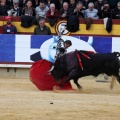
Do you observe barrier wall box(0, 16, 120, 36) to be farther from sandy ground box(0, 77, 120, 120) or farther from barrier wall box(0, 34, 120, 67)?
sandy ground box(0, 77, 120, 120)

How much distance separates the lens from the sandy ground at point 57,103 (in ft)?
30.6

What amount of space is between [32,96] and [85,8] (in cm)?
581

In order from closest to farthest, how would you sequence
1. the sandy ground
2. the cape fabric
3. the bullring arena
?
the sandy ground, the bullring arena, the cape fabric

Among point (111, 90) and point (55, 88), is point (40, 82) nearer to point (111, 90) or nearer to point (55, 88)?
point (55, 88)

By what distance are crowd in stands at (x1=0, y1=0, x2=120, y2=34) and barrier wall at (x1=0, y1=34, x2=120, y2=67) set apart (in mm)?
371

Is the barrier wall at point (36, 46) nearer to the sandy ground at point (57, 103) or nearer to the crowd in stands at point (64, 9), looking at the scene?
the crowd in stands at point (64, 9)

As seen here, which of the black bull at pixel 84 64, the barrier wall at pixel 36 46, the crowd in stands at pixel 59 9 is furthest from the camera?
the crowd in stands at pixel 59 9

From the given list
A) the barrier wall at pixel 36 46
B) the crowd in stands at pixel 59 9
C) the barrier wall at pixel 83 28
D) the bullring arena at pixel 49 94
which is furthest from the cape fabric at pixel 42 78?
the barrier wall at pixel 83 28

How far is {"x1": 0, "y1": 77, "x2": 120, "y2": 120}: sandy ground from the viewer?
932 centimetres

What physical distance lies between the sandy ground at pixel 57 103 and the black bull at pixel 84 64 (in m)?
0.44

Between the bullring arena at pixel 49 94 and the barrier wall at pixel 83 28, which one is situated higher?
the barrier wall at pixel 83 28

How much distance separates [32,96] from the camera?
39.4 feet

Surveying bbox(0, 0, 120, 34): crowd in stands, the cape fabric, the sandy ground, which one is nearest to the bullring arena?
the sandy ground

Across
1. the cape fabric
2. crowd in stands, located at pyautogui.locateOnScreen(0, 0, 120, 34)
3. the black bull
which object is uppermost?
crowd in stands, located at pyautogui.locateOnScreen(0, 0, 120, 34)
